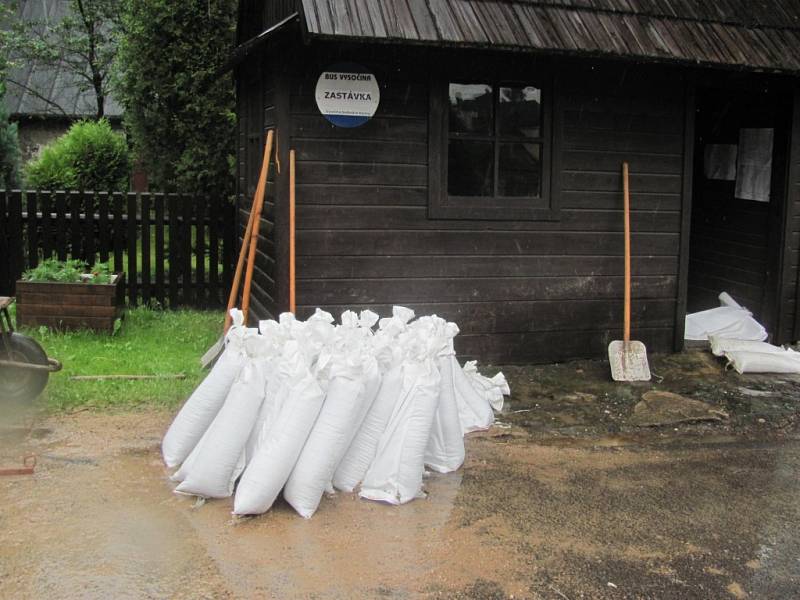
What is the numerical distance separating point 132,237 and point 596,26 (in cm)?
579

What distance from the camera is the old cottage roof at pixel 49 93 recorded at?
879 inches

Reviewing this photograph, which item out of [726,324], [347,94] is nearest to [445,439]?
[347,94]

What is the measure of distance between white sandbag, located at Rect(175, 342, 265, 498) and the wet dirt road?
11 centimetres

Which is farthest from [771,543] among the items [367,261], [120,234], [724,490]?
[120,234]

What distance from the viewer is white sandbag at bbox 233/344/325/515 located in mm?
4883

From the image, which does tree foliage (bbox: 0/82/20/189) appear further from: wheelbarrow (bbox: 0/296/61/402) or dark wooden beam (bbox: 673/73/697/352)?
dark wooden beam (bbox: 673/73/697/352)

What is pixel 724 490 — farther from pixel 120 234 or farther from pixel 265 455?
pixel 120 234

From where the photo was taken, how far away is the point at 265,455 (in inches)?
194

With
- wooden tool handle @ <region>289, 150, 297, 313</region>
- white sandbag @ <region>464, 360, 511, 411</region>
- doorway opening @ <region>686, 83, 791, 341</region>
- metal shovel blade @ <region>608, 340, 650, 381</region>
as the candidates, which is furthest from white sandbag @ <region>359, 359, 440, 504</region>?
doorway opening @ <region>686, 83, 791, 341</region>

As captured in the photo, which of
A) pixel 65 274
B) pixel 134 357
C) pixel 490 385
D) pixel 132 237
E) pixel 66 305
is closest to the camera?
pixel 490 385

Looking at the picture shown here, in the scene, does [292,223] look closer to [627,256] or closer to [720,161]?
[627,256]

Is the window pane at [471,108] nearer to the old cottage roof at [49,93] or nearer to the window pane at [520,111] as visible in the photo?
the window pane at [520,111]

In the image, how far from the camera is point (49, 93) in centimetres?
2302

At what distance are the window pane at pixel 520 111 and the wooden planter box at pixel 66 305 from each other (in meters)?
4.03
